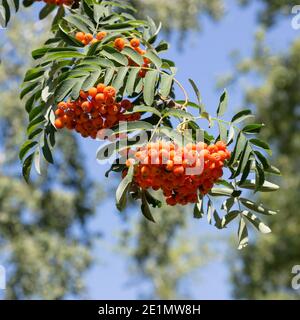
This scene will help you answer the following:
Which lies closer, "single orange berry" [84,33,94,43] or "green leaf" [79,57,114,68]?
"green leaf" [79,57,114,68]

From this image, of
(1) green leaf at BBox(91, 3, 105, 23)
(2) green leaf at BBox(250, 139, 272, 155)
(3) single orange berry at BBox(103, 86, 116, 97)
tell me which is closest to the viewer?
(3) single orange berry at BBox(103, 86, 116, 97)

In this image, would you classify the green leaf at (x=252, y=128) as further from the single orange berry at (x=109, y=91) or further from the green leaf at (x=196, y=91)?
the single orange berry at (x=109, y=91)

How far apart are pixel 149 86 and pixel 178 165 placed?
34cm

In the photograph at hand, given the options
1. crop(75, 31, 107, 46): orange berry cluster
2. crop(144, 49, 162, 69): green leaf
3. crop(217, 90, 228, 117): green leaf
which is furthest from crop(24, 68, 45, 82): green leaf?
crop(217, 90, 228, 117): green leaf

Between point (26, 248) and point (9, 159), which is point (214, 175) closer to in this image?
point (26, 248)

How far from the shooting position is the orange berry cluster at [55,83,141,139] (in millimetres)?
2135

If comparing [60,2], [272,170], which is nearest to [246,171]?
[272,170]

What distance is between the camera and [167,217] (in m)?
12.3

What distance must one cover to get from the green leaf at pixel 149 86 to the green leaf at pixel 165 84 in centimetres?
3

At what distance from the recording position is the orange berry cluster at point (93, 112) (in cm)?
213

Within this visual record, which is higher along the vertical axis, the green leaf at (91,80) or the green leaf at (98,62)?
the green leaf at (98,62)

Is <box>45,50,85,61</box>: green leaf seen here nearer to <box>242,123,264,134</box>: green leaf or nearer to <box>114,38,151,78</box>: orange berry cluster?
<box>114,38,151,78</box>: orange berry cluster

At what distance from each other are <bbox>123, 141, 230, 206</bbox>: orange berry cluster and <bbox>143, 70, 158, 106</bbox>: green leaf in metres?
0.18

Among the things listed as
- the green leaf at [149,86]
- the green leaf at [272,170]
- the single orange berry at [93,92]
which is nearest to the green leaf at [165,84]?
the green leaf at [149,86]
